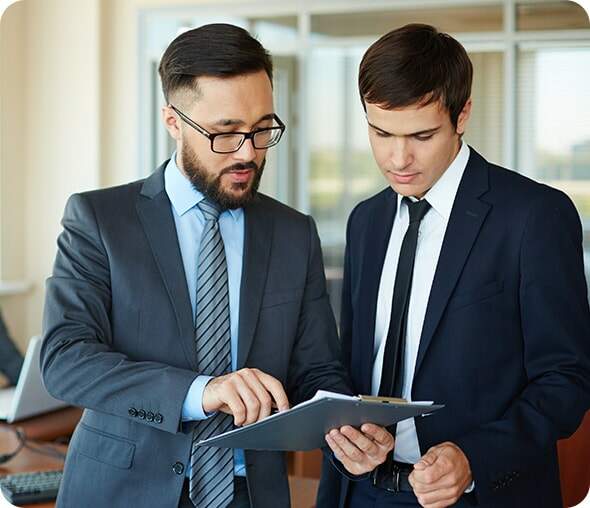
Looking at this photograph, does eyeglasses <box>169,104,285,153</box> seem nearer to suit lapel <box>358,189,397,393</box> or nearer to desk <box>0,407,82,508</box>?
suit lapel <box>358,189,397,393</box>

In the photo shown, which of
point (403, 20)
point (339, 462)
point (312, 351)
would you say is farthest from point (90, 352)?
point (403, 20)

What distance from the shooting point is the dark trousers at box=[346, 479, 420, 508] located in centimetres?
209

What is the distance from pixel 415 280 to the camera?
7.11ft

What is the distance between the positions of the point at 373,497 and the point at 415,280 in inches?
18.7

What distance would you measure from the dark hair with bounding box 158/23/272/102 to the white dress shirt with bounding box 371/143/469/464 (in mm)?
459

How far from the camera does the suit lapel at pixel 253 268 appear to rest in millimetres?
1974

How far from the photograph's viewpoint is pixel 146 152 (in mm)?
6957

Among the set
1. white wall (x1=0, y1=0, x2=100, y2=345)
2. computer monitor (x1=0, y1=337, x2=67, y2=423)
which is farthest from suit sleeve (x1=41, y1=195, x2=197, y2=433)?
white wall (x1=0, y1=0, x2=100, y2=345)

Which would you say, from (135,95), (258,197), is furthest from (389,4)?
(258,197)

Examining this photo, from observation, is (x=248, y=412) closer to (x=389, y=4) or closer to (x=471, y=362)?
(x=471, y=362)

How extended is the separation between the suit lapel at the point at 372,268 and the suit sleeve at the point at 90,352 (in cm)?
50

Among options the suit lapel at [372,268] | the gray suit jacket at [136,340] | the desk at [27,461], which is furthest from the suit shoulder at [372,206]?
the desk at [27,461]

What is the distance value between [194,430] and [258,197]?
0.53 m

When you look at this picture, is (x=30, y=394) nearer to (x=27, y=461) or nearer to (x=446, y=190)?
(x=27, y=461)
